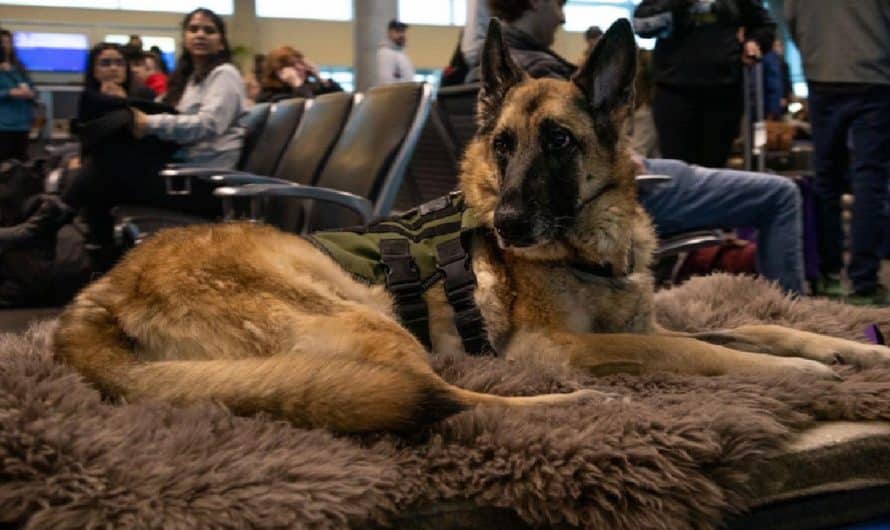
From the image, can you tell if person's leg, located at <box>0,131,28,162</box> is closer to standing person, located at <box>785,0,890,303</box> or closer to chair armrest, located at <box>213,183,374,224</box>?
chair armrest, located at <box>213,183,374,224</box>

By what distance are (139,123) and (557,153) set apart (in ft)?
8.53

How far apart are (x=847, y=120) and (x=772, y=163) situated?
6.73 feet

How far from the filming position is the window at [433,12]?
56.5 ft

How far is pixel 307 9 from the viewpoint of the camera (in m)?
16.6

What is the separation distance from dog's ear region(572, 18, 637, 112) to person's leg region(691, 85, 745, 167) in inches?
92.7

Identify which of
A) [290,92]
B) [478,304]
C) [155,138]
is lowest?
[478,304]

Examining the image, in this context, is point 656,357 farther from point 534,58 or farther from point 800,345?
point 534,58

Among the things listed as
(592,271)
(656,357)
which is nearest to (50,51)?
(592,271)

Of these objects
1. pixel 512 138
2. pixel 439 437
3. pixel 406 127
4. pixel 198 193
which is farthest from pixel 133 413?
pixel 198 193

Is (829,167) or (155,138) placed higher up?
(155,138)

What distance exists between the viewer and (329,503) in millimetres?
1318

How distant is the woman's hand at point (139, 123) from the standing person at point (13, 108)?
4.26 m

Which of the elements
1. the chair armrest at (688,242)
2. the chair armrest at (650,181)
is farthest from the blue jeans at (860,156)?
the chair armrest at (650,181)

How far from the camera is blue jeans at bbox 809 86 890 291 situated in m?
4.12
